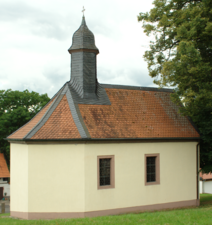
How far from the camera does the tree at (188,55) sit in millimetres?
15359

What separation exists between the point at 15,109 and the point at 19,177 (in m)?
23.4

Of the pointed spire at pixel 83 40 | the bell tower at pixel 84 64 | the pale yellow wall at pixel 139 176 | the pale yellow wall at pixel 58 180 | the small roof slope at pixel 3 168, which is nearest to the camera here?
the pale yellow wall at pixel 58 180

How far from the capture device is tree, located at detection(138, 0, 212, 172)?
15359 mm

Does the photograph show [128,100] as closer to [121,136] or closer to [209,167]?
[121,136]

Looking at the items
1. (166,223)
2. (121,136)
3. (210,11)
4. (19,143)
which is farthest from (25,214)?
(210,11)

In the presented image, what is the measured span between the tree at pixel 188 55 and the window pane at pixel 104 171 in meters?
5.08

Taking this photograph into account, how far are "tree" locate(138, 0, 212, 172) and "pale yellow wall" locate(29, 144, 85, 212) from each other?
6.12 meters

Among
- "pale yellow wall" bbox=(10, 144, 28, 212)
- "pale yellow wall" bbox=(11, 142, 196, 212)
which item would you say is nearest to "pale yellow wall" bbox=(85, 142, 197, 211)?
"pale yellow wall" bbox=(11, 142, 196, 212)

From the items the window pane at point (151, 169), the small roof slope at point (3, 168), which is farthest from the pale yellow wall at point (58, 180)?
the small roof slope at point (3, 168)

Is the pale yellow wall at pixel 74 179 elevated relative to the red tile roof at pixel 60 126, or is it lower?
lower

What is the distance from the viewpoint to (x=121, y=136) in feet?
52.0

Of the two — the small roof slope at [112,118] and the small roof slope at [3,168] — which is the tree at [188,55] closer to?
the small roof slope at [112,118]

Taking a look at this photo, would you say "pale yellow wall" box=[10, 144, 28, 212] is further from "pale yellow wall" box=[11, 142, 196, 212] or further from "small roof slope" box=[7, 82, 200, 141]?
"small roof slope" box=[7, 82, 200, 141]

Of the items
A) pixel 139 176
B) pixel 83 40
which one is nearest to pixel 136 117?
pixel 139 176
